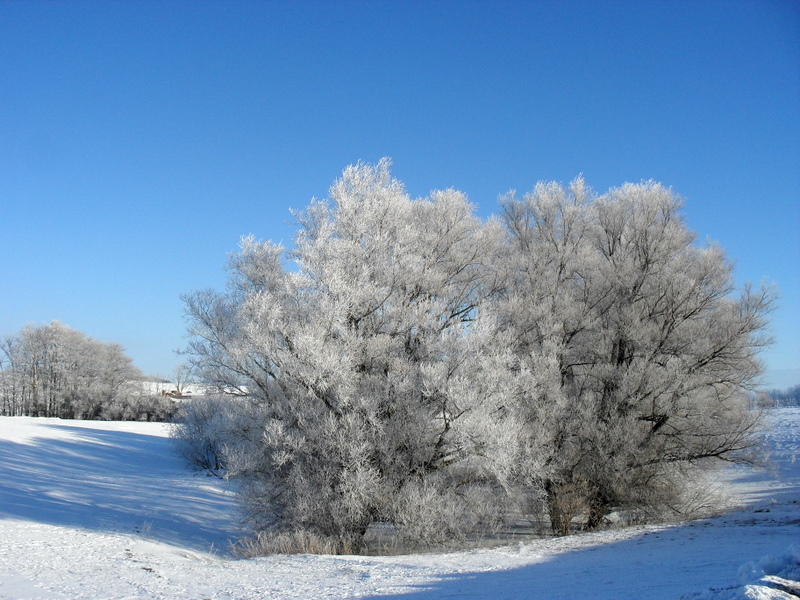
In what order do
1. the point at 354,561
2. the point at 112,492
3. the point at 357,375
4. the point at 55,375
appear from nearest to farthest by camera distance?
the point at 354,561 → the point at 357,375 → the point at 112,492 → the point at 55,375

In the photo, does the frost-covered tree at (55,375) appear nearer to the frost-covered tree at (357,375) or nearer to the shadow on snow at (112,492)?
the shadow on snow at (112,492)

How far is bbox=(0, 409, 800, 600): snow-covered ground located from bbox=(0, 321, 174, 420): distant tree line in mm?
45940

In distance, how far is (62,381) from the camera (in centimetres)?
6444

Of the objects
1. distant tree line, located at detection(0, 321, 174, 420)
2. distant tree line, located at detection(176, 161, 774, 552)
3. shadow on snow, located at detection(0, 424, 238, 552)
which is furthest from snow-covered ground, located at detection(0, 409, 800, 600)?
distant tree line, located at detection(0, 321, 174, 420)

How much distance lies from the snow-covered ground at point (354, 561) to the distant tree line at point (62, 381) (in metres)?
45.9

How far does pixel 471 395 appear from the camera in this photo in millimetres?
14109

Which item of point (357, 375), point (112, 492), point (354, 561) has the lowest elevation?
point (112, 492)

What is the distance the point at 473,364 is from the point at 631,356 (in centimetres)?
662

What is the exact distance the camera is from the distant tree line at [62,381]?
63188mm

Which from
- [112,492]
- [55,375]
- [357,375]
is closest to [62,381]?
[55,375]

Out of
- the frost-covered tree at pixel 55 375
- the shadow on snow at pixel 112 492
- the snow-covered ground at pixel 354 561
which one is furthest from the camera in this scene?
the frost-covered tree at pixel 55 375

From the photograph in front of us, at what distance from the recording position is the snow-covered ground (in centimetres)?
716

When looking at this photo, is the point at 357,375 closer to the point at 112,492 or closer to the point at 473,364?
the point at 473,364

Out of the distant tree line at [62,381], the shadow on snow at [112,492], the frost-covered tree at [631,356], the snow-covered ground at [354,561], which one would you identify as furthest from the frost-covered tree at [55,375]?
the frost-covered tree at [631,356]
